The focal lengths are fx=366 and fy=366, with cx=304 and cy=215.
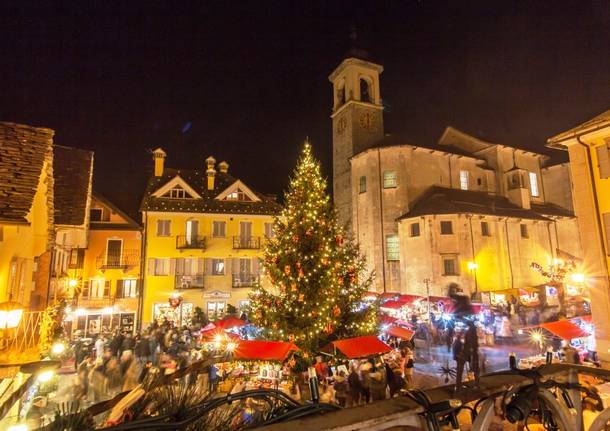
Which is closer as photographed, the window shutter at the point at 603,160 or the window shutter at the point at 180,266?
the window shutter at the point at 603,160

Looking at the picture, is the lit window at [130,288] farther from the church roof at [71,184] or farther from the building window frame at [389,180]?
the building window frame at [389,180]

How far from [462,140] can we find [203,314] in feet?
117

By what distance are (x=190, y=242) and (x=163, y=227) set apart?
2563 mm

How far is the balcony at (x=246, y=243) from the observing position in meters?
32.5

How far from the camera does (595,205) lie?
1523 centimetres

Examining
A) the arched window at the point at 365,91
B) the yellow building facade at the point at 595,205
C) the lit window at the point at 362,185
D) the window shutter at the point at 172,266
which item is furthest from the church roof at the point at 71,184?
the arched window at the point at 365,91

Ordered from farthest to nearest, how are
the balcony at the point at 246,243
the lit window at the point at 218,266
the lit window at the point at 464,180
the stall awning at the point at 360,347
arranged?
the lit window at the point at 464,180 < the balcony at the point at 246,243 < the lit window at the point at 218,266 < the stall awning at the point at 360,347

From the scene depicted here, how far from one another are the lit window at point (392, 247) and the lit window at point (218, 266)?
1618cm

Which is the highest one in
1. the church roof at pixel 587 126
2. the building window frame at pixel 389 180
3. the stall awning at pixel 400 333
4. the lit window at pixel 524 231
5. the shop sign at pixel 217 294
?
the building window frame at pixel 389 180

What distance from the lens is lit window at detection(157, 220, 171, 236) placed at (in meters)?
30.9

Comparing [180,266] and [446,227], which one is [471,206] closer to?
[446,227]

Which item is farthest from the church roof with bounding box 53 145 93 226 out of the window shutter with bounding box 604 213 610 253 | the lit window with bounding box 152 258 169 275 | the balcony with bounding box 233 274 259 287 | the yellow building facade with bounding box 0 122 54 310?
the window shutter with bounding box 604 213 610 253

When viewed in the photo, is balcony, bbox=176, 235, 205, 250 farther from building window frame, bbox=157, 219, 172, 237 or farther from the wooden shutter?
the wooden shutter

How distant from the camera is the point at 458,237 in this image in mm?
32344
